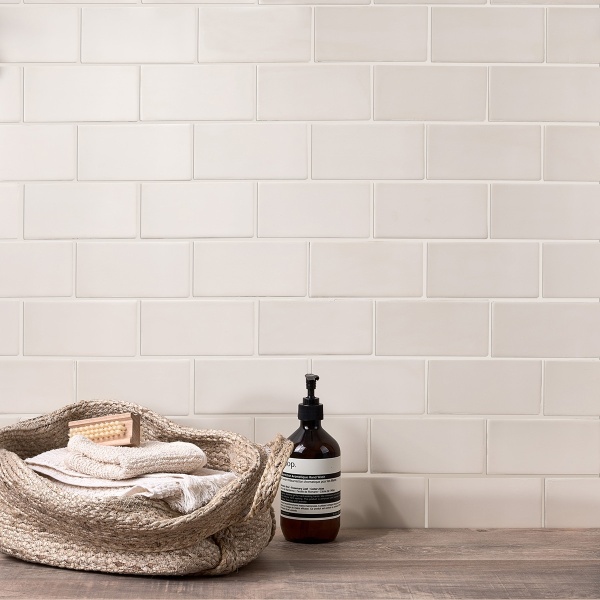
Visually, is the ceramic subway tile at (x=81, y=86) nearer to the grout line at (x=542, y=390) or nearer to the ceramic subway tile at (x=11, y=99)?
the ceramic subway tile at (x=11, y=99)

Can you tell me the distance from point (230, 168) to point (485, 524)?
→ 67cm

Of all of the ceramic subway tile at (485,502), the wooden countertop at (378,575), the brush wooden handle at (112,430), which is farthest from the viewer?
the ceramic subway tile at (485,502)

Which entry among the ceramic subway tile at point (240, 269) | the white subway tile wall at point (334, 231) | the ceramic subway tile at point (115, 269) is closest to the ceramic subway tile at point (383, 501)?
the white subway tile wall at point (334, 231)

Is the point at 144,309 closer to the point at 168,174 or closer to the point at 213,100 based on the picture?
the point at 168,174

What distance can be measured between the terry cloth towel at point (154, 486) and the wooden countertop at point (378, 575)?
3.9 inches

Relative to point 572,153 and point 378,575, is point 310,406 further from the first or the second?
point 572,153

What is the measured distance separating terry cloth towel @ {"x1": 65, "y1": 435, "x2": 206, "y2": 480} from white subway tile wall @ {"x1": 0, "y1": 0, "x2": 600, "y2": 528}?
0.75 ft

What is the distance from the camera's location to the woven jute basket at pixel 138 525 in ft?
2.86

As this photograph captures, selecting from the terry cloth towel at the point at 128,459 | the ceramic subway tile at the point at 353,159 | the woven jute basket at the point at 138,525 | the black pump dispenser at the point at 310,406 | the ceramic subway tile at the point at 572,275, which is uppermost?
the ceramic subway tile at the point at 353,159

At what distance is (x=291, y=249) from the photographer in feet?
3.88

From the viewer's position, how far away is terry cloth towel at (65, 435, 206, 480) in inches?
35.9

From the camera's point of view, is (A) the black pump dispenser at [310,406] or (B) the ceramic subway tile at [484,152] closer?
(A) the black pump dispenser at [310,406]

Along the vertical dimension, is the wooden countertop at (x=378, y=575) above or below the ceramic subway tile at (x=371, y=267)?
below

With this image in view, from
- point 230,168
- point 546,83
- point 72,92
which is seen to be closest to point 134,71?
point 72,92
